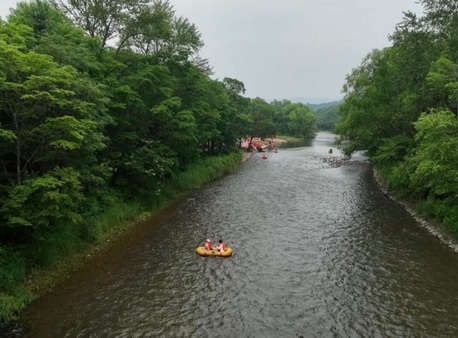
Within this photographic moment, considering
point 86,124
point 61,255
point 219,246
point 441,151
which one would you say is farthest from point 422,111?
point 61,255

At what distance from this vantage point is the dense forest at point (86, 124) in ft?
44.2

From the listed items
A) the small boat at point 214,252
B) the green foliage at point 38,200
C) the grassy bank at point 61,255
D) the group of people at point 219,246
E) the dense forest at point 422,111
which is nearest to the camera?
Result: the green foliage at point 38,200

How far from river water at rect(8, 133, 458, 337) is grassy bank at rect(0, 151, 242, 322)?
1.84 ft

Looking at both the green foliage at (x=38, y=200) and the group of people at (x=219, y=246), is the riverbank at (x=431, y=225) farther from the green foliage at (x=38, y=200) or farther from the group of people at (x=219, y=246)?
the green foliage at (x=38, y=200)

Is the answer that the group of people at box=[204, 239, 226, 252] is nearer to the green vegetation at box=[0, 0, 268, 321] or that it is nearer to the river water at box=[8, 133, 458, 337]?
the river water at box=[8, 133, 458, 337]

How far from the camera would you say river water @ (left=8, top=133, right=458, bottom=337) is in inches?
511

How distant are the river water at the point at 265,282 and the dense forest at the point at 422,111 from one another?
129 inches

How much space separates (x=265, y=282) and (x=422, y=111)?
22.3 meters

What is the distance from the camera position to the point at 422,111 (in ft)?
98.3

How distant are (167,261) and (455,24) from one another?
23042 millimetres

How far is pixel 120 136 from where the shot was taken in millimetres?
24703

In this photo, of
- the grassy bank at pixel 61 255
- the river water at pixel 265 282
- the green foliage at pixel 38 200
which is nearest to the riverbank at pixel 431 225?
the river water at pixel 265 282

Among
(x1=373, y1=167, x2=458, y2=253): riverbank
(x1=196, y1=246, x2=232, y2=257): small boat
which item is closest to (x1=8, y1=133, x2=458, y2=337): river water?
(x1=196, y1=246, x2=232, y2=257): small boat

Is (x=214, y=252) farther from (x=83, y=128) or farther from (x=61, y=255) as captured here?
(x=83, y=128)
